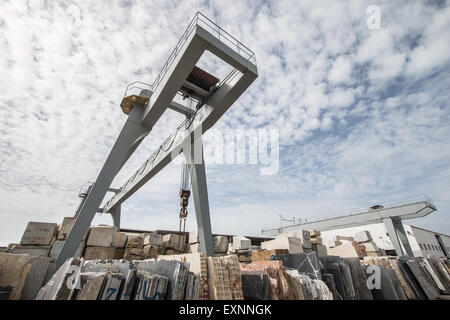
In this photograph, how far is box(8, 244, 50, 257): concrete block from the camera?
165 inches

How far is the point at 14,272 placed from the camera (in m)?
2.22

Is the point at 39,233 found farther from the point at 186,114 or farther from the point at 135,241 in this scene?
the point at 186,114

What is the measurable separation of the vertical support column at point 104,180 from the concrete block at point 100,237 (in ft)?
1.29

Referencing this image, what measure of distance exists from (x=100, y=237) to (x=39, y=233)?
1227mm

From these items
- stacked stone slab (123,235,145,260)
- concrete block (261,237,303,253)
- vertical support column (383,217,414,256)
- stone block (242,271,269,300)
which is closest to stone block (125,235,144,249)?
stacked stone slab (123,235,145,260)

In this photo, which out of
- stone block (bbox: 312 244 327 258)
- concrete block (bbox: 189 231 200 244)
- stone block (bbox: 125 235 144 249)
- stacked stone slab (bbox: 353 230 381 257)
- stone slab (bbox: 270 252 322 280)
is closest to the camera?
stone slab (bbox: 270 252 322 280)

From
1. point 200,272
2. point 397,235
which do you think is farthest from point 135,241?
point 397,235

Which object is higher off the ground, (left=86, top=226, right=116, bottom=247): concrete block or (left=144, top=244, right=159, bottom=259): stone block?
(left=86, top=226, right=116, bottom=247): concrete block

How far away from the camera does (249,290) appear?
2436 millimetres

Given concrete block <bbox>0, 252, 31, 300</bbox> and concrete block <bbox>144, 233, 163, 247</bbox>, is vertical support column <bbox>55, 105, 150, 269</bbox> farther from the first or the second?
concrete block <bbox>0, 252, 31, 300</bbox>

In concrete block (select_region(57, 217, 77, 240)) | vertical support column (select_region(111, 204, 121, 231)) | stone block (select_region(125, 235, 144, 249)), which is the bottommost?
stone block (select_region(125, 235, 144, 249))

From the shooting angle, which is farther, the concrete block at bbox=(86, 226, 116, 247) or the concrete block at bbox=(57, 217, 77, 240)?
the concrete block at bbox=(86, 226, 116, 247)
